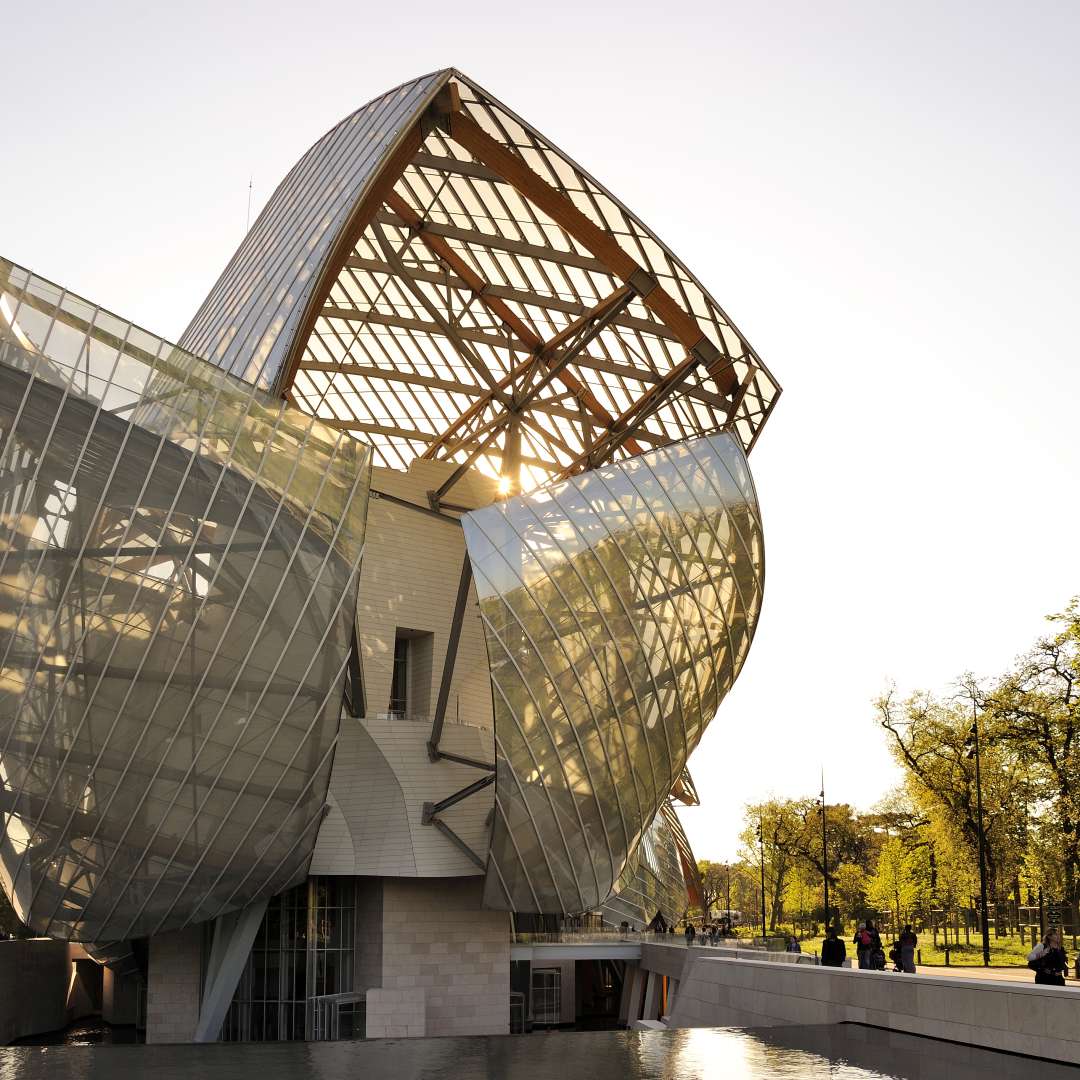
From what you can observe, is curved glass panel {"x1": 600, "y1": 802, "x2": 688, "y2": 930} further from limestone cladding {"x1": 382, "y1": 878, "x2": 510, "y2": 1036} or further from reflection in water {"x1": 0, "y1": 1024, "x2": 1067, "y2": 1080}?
reflection in water {"x1": 0, "y1": 1024, "x2": 1067, "y2": 1080}

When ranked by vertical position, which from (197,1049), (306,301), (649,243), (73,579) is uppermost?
(649,243)

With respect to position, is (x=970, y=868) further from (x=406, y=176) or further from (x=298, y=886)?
(x=406, y=176)

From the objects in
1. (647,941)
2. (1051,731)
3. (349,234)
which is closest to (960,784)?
(1051,731)

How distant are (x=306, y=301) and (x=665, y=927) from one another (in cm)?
3089

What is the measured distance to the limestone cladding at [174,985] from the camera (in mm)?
31859

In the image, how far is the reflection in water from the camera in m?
12.4

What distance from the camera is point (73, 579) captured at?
73.0ft

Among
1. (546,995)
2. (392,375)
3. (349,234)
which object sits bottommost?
(546,995)

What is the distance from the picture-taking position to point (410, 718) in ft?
121

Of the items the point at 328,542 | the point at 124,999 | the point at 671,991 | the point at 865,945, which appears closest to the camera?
the point at 328,542

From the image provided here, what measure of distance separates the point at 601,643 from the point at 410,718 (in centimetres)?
912

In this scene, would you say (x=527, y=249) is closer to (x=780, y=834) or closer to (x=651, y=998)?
(x=651, y=998)

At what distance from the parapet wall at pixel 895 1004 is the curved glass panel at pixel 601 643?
24.4 feet

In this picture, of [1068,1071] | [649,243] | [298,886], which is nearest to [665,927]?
[298,886]
